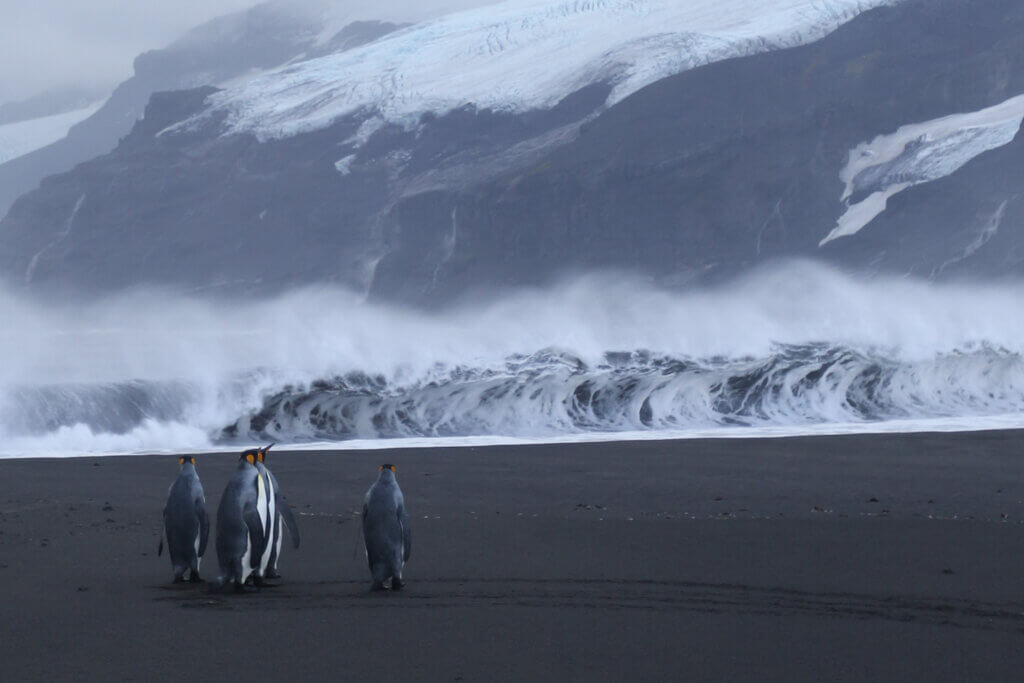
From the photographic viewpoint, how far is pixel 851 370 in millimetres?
23203

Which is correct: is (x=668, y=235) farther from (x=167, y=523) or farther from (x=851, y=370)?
(x=167, y=523)

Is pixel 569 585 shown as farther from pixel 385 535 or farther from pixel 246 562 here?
pixel 246 562

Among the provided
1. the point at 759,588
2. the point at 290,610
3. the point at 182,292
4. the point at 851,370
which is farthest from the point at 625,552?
the point at 182,292

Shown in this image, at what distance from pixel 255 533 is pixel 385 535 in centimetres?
64

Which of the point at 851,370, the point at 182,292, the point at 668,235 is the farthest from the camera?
the point at 182,292

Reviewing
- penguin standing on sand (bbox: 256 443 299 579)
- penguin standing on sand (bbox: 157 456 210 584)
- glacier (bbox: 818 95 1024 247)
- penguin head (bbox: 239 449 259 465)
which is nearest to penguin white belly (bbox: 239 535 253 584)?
penguin standing on sand (bbox: 256 443 299 579)

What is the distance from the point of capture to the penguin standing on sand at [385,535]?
7035mm

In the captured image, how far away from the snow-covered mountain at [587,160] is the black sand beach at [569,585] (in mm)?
48978

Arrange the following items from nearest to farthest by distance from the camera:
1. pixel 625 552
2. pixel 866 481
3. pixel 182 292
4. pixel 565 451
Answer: pixel 625 552 → pixel 866 481 → pixel 565 451 → pixel 182 292

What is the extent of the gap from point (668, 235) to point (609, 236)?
3077 millimetres

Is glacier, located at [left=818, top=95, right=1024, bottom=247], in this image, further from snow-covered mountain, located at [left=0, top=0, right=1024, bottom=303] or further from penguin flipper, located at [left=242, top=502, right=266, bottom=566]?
penguin flipper, located at [left=242, top=502, right=266, bottom=566]

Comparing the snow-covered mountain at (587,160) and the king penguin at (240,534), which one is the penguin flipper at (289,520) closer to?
the king penguin at (240,534)

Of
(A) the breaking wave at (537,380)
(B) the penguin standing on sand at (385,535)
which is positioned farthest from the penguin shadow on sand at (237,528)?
(A) the breaking wave at (537,380)

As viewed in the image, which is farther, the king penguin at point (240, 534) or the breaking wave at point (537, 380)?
the breaking wave at point (537, 380)
